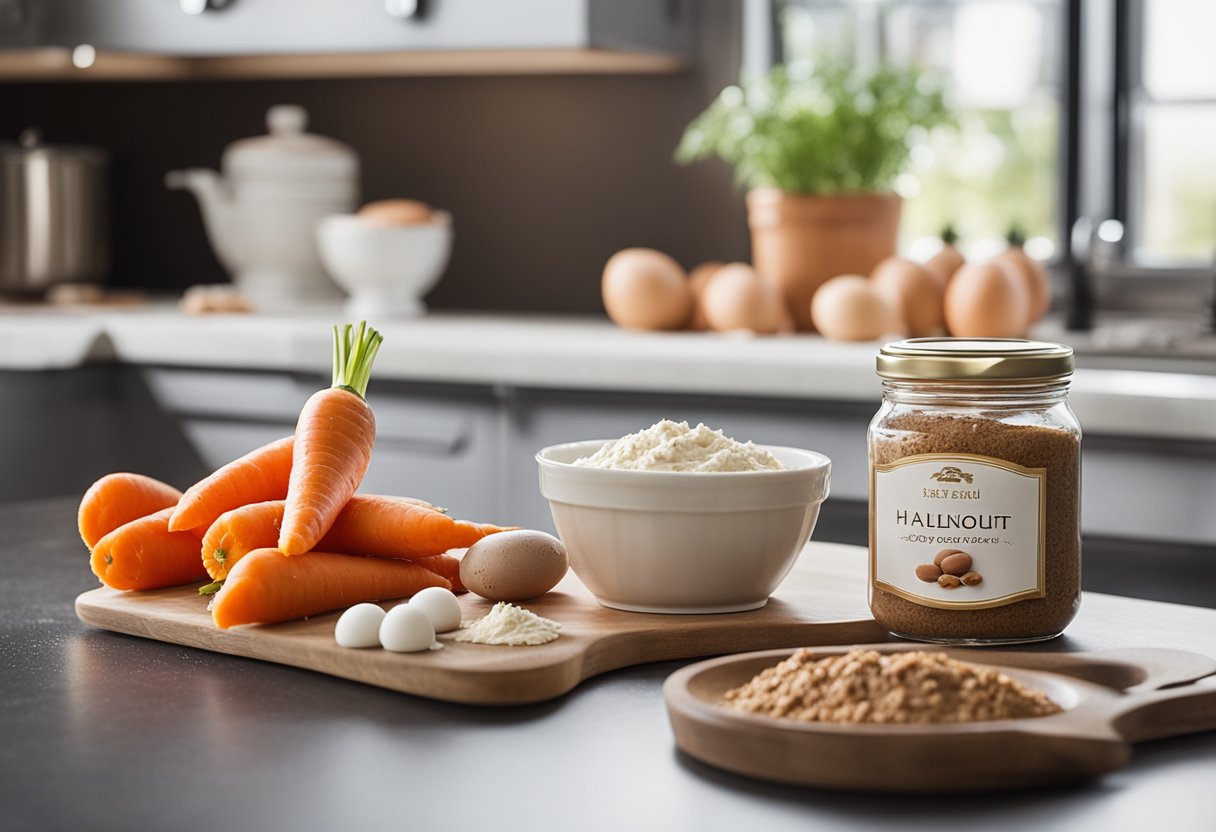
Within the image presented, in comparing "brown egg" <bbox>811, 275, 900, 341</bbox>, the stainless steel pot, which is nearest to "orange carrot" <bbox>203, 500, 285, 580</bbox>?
"brown egg" <bbox>811, 275, 900, 341</bbox>

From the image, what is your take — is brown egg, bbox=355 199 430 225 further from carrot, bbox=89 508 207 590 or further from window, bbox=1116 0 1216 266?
carrot, bbox=89 508 207 590

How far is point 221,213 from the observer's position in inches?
126

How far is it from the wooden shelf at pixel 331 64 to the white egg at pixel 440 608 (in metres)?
1.91

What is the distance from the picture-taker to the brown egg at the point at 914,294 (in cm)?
242

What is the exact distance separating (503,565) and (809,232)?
5.53 ft

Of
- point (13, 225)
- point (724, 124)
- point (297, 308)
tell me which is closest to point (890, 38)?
point (724, 124)

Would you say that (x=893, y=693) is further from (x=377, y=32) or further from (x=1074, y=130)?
(x=377, y=32)

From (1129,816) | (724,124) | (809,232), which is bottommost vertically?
(1129,816)

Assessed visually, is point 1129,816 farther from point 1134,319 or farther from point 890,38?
point 890,38

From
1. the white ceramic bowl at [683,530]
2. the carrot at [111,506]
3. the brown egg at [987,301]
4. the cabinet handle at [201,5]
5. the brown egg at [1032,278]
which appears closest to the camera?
the white ceramic bowl at [683,530]

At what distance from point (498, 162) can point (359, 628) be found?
2.37 metres

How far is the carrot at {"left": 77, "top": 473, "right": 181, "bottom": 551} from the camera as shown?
1.15m

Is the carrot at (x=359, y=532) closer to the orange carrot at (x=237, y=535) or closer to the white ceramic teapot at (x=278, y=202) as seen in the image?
the orange carrot at (x=237, y=535)

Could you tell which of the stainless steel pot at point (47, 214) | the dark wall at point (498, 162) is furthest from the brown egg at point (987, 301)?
the stainless steel pot at point (47, 214)
